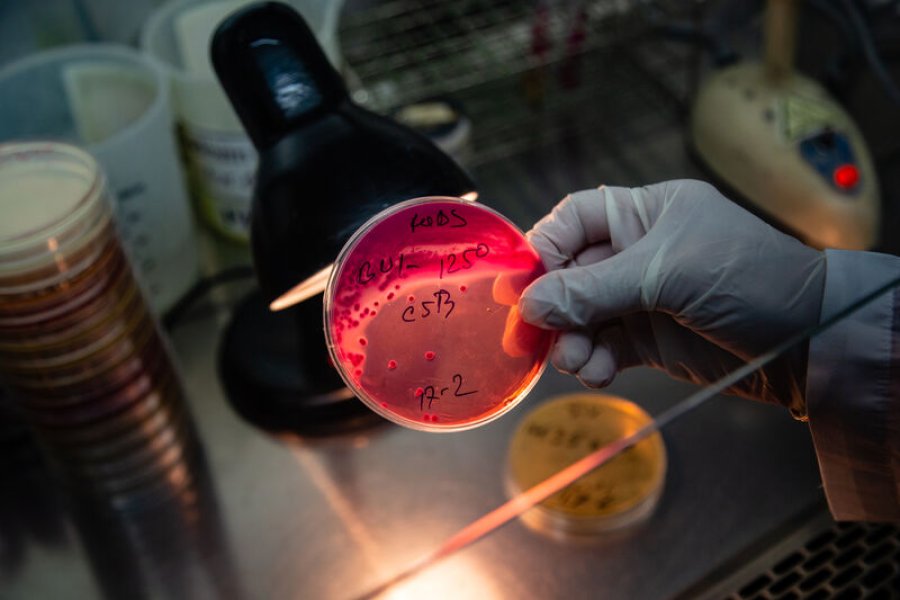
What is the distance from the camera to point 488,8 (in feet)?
4.43

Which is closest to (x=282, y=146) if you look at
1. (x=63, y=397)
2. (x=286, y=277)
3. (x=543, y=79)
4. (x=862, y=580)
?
(x=286, y=277)

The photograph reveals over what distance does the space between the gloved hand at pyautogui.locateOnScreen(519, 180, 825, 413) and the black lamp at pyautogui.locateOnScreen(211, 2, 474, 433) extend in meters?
0.12

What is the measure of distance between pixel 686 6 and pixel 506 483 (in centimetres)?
60

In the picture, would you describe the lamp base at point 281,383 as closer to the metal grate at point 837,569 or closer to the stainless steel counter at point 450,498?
the stainless steel counter at point 450,498

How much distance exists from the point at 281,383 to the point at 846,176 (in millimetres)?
653

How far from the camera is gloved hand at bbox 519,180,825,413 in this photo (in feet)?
2.06

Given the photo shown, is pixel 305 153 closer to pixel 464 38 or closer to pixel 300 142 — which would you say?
pixel 300 142

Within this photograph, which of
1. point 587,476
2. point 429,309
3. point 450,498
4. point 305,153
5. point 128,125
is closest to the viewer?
point 429,309

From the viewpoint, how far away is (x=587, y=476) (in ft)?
2.81

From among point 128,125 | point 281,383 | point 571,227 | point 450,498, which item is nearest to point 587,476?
point 450,498

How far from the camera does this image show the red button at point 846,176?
87 centimetres

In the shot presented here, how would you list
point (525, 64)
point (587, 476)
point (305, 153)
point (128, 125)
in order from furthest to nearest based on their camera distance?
point (525, 64) < point (128, 125) < point (587, 476) < point (305, 153)

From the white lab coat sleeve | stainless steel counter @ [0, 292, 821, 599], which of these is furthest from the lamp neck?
the white lab coat sleeve

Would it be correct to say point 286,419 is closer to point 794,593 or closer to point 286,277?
point 286,277
